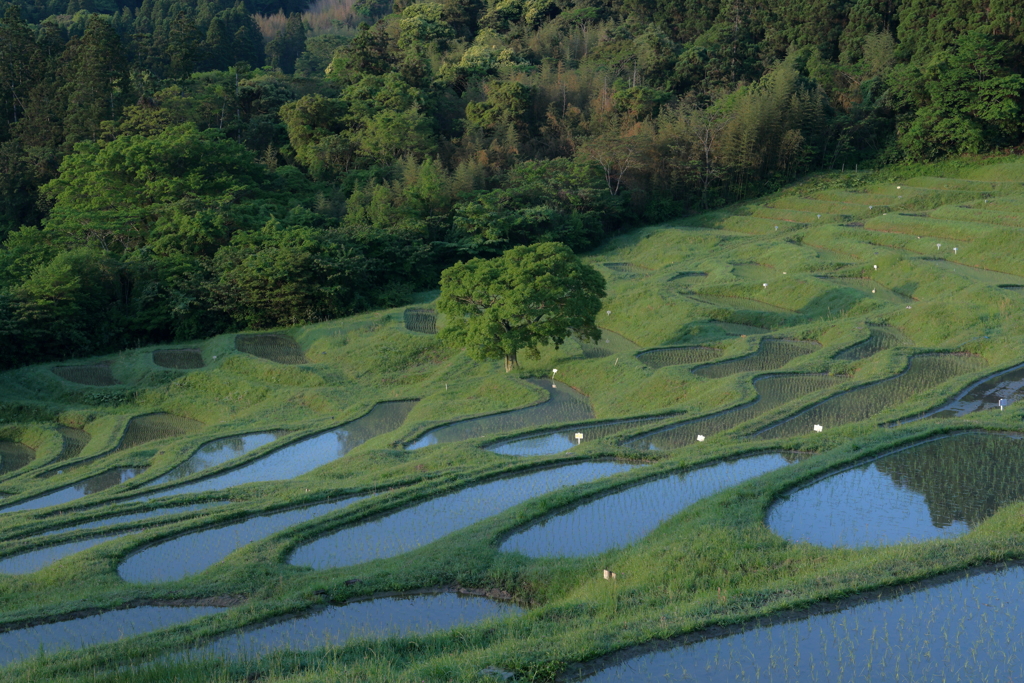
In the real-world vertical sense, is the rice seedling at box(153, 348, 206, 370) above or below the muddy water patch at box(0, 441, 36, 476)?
below

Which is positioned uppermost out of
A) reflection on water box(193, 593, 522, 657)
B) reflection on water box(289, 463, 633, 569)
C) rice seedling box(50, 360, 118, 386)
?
reflection on water box(193, 593, 522, 657)

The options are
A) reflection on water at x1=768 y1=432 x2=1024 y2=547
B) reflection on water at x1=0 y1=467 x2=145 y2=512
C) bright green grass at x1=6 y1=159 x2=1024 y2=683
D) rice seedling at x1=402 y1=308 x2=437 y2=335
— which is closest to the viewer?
bright green grass at x1=6 y1=159 x2=1024 y2=683

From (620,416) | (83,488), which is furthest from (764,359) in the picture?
(83,488)

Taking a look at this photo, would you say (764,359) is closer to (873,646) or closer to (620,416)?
(620,416)

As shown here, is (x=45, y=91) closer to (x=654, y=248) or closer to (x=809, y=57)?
(x=654, y=248)

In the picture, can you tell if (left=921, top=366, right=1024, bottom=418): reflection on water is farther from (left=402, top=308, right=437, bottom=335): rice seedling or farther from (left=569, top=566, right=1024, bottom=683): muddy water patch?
(left=402, top=308, right=437, bottom=335): rice seedling

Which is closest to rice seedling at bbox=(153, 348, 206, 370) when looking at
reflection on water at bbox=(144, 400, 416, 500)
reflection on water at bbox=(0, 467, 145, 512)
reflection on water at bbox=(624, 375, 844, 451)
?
reflection on water at bbox=(144, 400, 416, 500)
